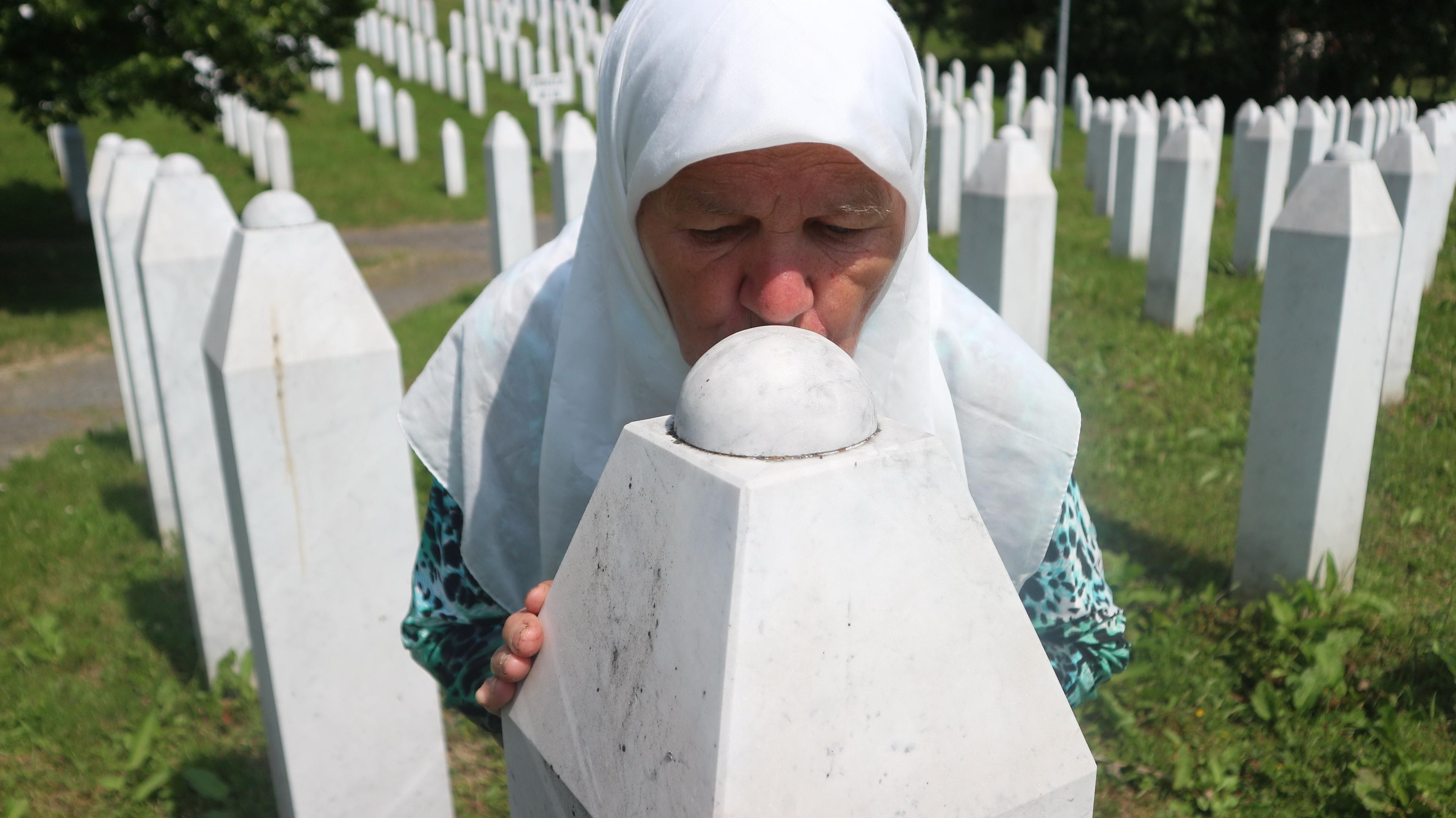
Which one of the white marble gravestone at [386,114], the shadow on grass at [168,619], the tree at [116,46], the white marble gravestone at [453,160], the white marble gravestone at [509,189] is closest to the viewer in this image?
the shadow on grass at [168,619]

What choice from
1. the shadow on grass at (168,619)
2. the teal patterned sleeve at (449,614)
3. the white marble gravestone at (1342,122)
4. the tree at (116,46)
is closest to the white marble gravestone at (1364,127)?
the white marble gravestone at (1342,122)

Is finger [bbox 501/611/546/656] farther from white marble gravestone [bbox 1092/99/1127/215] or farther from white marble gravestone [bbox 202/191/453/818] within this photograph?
white marble gravestone [bbox 1092/99/1127/215]

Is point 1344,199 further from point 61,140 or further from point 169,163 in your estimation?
point 61,140

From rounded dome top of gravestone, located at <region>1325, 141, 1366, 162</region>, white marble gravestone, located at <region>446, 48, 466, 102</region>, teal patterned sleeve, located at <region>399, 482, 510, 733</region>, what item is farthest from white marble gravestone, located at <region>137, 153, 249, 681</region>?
white marble gravestone, located at <region>446, 48, 466, 102</region>

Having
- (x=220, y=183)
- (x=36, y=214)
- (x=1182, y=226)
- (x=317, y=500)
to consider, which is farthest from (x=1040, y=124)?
(x=36, y=214)

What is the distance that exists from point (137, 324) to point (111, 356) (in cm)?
468

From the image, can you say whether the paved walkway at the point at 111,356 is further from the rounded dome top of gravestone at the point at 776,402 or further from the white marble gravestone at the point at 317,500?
the rounded dome top of gravestone at the point at 776,402

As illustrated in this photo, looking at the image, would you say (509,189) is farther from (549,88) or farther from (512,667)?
(512,667)

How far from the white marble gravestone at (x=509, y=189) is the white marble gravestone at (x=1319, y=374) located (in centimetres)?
475

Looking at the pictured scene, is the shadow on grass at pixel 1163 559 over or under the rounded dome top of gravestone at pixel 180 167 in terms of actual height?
under

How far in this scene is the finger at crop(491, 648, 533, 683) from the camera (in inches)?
41.2

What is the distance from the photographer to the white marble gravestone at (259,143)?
15.5 m

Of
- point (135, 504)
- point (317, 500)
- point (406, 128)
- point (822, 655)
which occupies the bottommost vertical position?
point (135, 504)

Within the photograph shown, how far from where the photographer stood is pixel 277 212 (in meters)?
2.19
